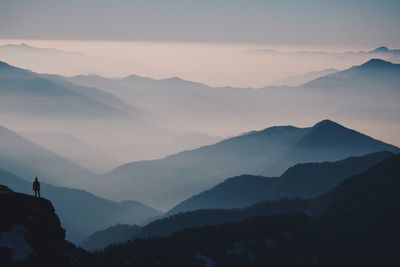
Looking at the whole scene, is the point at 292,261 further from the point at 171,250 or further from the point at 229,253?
the point at 171,250

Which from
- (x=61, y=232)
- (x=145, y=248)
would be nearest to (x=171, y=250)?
(x=145, y=248)

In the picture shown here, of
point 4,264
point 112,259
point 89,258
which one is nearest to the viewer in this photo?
point 4,264

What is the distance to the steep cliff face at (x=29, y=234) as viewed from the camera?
109m

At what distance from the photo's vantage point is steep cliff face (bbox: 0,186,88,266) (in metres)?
109

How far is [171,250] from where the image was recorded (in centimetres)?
18350

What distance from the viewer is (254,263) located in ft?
630

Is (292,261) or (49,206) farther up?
(49,206)

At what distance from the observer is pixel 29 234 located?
11350cm

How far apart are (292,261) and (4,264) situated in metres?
107

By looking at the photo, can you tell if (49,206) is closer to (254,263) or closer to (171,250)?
(171,250)

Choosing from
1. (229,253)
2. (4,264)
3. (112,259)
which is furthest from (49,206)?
(229,253)

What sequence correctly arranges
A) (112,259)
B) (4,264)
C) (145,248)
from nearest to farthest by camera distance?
(4,264) < (112,259) < (145,248)

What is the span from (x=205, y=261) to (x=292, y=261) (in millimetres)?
27362

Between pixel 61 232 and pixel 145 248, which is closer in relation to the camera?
pixel 61 232
